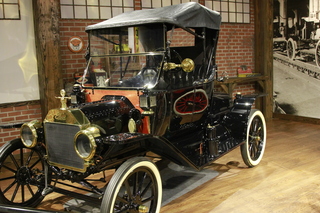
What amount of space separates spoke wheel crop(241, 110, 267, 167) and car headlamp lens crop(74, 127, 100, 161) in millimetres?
2067

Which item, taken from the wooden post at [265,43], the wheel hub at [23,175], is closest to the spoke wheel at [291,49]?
the wooden post at [265,43]

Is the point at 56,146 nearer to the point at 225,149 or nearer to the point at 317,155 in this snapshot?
the point at 225,149

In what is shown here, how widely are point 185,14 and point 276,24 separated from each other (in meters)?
4.16

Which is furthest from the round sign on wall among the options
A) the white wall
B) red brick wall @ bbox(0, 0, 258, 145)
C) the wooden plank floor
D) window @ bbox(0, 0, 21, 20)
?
the wooden plank floor

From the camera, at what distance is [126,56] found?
319 cm

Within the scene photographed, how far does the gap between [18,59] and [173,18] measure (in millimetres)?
2559

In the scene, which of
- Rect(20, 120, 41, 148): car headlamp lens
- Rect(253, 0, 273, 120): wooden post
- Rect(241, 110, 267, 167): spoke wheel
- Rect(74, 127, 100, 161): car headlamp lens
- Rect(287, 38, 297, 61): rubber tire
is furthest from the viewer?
Rect(253, 0, 273, 120): wooden post

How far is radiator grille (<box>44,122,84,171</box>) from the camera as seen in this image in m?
2.57

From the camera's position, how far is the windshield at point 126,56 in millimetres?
3049

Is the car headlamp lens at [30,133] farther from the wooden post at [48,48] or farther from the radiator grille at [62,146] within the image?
the wooden post at [48,48]

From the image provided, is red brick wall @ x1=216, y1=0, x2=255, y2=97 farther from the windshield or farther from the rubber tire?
the windshield

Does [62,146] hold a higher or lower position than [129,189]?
higher

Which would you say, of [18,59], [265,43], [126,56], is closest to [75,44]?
[18,59]

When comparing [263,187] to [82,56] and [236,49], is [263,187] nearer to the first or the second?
[82,56]
